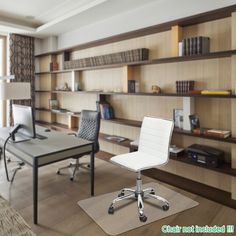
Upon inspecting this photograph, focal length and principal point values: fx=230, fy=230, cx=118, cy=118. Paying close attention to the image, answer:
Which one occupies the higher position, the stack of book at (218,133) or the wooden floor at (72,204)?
the stack of book at (218,133)

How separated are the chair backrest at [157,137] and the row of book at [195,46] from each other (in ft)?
3.02

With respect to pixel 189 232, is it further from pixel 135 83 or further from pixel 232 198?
pixel 135 83

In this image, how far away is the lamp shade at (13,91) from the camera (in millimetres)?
3133

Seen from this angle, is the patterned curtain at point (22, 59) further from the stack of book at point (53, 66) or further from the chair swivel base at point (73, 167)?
the chair swivel base at point (73, 167)

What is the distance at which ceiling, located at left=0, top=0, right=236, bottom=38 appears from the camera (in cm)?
359

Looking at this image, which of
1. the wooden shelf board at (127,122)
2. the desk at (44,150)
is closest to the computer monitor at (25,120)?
the desk at (44,150)

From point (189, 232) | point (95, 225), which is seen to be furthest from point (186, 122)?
point (95, 225)

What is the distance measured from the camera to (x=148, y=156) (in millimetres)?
2635

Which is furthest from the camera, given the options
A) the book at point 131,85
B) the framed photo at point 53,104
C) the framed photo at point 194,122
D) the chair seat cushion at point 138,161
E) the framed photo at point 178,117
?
the framed photo at point 53,104

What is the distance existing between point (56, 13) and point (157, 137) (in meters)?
3.30

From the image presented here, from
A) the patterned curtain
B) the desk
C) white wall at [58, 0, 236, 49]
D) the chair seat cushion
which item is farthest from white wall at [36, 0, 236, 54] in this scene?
the desk

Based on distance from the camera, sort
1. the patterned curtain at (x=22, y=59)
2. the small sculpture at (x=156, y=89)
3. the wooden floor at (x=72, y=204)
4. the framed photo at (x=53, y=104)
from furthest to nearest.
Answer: the framed photo at (x=53, y=104)
the patterned curtain at (x=22, y=59)
the small sculpture at (x=156, y=89)
the wooden floor at (x=72, y=204)

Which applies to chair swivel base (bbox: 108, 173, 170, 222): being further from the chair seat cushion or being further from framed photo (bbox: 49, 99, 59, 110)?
framed photo (bbox: 49, 99, 59, 110)

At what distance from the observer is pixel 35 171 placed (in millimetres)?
2230
